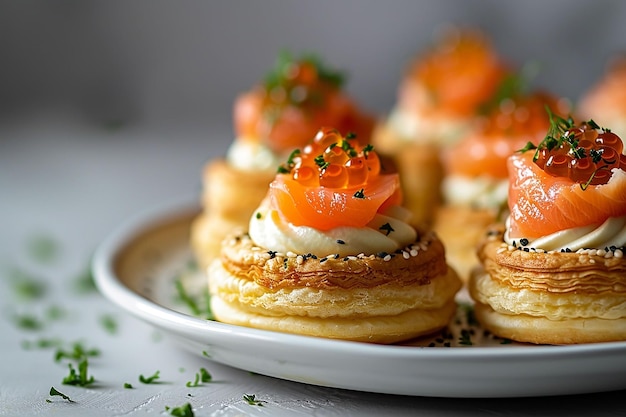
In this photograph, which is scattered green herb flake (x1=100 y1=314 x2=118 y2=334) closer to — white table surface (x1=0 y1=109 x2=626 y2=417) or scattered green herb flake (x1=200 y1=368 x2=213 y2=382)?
white table surface (x1=0 y1=109 x2=626 y2=417)

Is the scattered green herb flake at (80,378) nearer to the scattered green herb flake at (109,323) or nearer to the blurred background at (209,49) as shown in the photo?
the scattered green herb flake at (109,323)

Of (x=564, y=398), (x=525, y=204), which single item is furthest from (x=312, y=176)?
(x=564, y=398)

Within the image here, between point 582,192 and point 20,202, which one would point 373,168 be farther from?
point 20,202

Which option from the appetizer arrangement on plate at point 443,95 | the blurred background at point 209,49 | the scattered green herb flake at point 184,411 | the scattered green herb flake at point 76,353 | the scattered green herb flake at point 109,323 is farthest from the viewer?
the blurred background at point 209,49

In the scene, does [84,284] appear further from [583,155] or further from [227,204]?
[583,155]

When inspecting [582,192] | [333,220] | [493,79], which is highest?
[493,79]

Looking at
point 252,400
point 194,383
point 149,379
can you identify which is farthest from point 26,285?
point 252,400

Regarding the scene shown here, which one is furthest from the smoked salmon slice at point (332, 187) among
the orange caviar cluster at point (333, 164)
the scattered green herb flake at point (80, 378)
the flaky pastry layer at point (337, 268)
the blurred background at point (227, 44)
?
the blurred background at point (227, 44)
